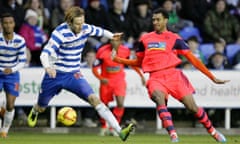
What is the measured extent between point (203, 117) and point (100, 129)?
245 inches

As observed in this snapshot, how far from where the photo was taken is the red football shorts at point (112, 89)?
71.3ft

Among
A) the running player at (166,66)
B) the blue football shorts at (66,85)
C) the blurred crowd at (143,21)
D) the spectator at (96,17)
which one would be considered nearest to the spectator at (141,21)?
the blurred crowd at (143,21)

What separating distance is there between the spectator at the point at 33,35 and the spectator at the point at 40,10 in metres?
0.26

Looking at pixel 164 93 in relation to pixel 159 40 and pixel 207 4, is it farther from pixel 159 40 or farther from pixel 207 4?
pixel 207 4

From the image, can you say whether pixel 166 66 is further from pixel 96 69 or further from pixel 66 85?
pixel 96 69

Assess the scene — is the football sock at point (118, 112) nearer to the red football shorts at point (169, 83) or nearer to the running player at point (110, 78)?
the running player at point (110, 78)

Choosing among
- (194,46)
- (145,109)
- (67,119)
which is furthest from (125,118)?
(67,119)

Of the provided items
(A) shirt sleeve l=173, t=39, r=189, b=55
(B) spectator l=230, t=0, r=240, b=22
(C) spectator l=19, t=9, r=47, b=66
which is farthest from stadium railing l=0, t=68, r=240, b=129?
(A) shirt sleeve l=173, t=39, r=189, b=55

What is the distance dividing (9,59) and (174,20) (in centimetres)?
696

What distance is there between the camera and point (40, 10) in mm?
23953

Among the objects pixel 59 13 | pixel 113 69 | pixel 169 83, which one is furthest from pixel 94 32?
pixel 59 13

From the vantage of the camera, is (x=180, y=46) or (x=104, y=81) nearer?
(x=180, y=46)

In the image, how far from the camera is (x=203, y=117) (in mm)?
16828

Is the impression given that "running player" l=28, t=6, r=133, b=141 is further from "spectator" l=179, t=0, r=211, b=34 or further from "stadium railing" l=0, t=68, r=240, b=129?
"spectator" l=179, t=0, r=211, b=34
